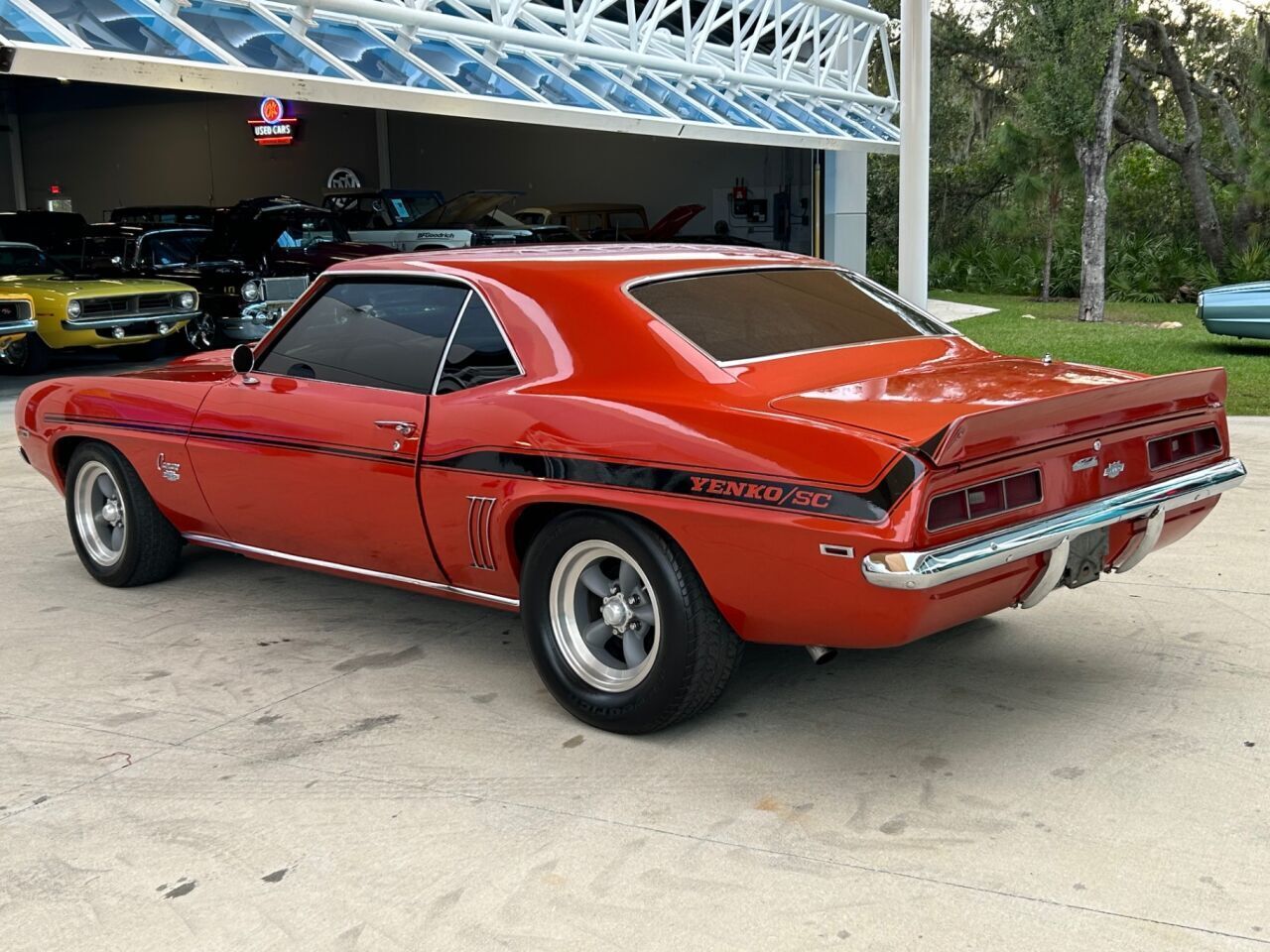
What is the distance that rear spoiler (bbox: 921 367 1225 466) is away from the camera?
3.49 meters

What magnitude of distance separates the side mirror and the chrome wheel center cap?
1960 millimetres

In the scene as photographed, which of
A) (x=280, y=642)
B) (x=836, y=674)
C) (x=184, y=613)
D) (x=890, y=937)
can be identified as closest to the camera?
(x=890, y=937)

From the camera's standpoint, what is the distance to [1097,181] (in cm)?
1947

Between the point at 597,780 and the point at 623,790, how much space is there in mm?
105

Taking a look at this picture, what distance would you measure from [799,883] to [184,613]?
3.27 metres

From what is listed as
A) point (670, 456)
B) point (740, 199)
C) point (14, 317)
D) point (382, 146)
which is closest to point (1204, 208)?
point (740, 199)

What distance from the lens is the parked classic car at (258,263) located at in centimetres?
1655

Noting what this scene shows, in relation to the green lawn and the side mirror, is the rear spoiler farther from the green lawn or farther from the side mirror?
the green lawn

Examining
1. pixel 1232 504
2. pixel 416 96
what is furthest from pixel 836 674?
pixel 416 96

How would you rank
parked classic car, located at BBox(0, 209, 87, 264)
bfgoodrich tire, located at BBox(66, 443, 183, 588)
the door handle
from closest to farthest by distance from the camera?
the door handle → bfgoodrich tire, located at BBox(66, 443, 183, 588) → parked classic car, located at BBox(0, 209, 87, 264)

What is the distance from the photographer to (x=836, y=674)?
464 centimetres

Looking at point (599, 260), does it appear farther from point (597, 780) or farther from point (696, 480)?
point (597, 780)

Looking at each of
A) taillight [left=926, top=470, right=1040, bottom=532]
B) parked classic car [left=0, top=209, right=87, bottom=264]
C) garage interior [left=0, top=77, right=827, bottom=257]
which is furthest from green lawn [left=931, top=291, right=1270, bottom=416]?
parked classic car [left=0, top=209, right=87, bottom=264]

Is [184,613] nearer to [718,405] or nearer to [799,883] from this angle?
[718,405]
